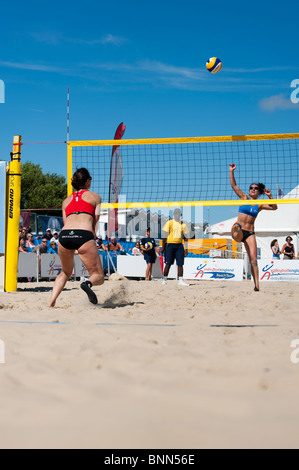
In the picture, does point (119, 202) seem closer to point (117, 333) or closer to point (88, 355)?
point (117, 333)

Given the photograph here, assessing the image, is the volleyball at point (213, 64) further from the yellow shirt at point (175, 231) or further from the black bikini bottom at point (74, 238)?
the black bikini bottom at point (74, 238)

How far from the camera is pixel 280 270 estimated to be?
42.9 feet

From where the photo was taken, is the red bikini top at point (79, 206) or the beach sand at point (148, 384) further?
the red bikini top at point (79, 206)

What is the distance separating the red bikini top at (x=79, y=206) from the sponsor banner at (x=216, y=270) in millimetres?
8852

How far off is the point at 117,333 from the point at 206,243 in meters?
17.3

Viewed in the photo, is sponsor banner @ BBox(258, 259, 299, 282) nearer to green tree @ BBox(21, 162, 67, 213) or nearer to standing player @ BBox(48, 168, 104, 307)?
standing player @ BBox(48, 168, 104, 307)

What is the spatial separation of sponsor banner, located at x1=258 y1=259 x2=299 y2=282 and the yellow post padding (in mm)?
7703

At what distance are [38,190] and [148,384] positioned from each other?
45.1 m

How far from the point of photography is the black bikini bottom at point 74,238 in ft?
A: 15.4

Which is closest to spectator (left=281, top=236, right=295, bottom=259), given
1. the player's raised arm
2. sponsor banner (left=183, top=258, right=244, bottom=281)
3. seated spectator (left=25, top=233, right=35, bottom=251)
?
sponsor banner (left=183, top=258, right=244, bottom=281)

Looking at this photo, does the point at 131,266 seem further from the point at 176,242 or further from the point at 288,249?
A: the point at 288,249

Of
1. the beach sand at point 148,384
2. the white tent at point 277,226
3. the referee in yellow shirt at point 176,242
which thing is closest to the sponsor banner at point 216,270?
the referee in yellow shirt at point 176,242

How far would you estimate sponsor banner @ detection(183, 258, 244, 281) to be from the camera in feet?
43.6
